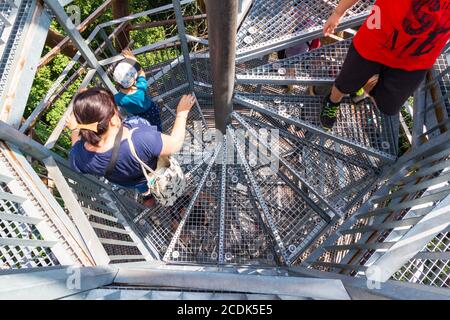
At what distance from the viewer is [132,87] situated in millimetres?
3092

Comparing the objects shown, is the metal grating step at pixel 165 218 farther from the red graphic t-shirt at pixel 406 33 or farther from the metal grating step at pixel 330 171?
the red graphic t-shirt at pixel 406 33

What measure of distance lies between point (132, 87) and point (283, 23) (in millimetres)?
1650

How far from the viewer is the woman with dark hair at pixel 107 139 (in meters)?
2.12

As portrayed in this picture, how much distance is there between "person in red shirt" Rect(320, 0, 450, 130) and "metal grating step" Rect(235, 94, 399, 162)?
0.53 metres

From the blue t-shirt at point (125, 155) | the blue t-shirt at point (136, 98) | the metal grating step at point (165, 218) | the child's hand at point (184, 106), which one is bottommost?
the metal grating step at point (165, 218)

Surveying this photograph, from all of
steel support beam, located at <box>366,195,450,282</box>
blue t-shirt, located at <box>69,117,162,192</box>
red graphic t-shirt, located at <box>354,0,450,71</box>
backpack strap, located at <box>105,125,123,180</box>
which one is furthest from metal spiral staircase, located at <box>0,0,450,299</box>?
red graphic t-shirt, located at <box>354,0,450,71</box>

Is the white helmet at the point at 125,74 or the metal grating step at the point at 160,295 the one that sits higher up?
the white helmet at the point at 125,74

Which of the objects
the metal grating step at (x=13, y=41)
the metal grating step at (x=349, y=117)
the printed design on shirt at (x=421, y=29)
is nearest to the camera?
the printed design on shirt at (x=421, y=29)

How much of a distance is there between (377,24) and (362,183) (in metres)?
1.92

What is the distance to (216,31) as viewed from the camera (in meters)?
1.84

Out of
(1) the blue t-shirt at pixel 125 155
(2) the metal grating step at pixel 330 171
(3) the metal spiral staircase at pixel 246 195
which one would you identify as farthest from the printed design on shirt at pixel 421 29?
(1) the blue t-shirt at pixel 125 155

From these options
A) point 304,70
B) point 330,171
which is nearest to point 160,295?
point 304,70

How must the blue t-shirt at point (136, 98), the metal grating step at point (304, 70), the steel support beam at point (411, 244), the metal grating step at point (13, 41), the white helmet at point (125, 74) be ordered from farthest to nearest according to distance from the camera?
the metal grating step at point (304, 70) → the blue t-shirt at point (136, 98) → the white helmet at point (125, 74) → the metal grating step at point (13, 41) → the steel support beam at point (411, 244)

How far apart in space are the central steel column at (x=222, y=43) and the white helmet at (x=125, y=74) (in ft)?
2.48
